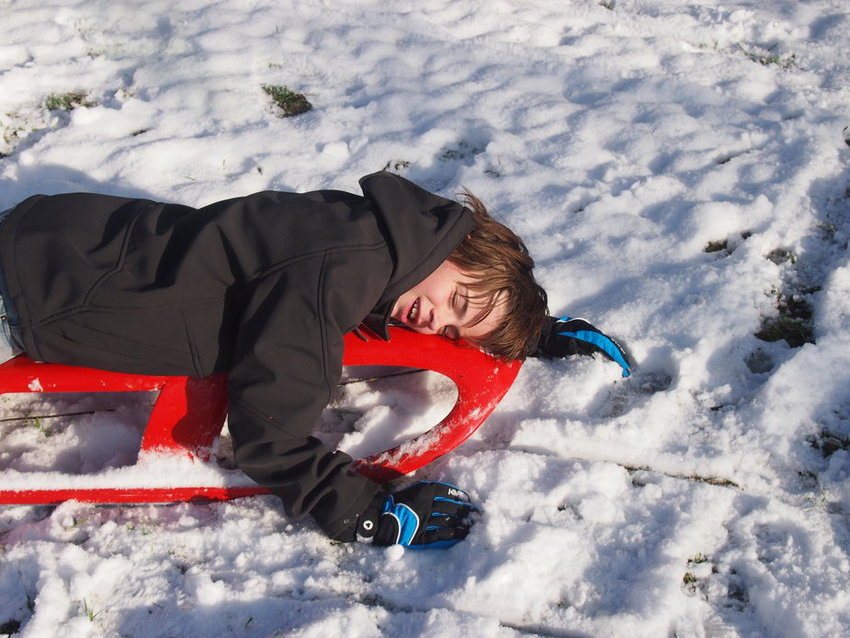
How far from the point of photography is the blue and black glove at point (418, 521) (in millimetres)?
1983

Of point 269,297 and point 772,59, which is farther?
point 772,59

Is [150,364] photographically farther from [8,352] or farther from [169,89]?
[169,89]

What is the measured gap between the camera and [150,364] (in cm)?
208

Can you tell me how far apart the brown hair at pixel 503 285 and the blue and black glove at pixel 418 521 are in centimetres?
49

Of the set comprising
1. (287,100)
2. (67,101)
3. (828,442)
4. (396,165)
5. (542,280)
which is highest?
(67,101)

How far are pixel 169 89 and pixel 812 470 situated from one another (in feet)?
9.82

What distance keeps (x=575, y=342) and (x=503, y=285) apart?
1.42 ft

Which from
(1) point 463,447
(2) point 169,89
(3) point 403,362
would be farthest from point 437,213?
(2) point 169,89

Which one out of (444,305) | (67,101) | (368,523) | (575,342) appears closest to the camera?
(368,523)

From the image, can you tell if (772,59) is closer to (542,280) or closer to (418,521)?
(542,280)

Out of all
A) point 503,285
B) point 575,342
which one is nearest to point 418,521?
point 503,285

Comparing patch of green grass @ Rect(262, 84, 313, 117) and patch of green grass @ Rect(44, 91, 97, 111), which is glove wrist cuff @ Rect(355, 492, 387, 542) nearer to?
patch of green grass @ Rect(262, 84, 313, 117)

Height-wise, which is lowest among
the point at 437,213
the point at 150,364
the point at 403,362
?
the point at 403,362

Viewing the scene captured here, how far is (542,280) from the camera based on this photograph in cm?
272
